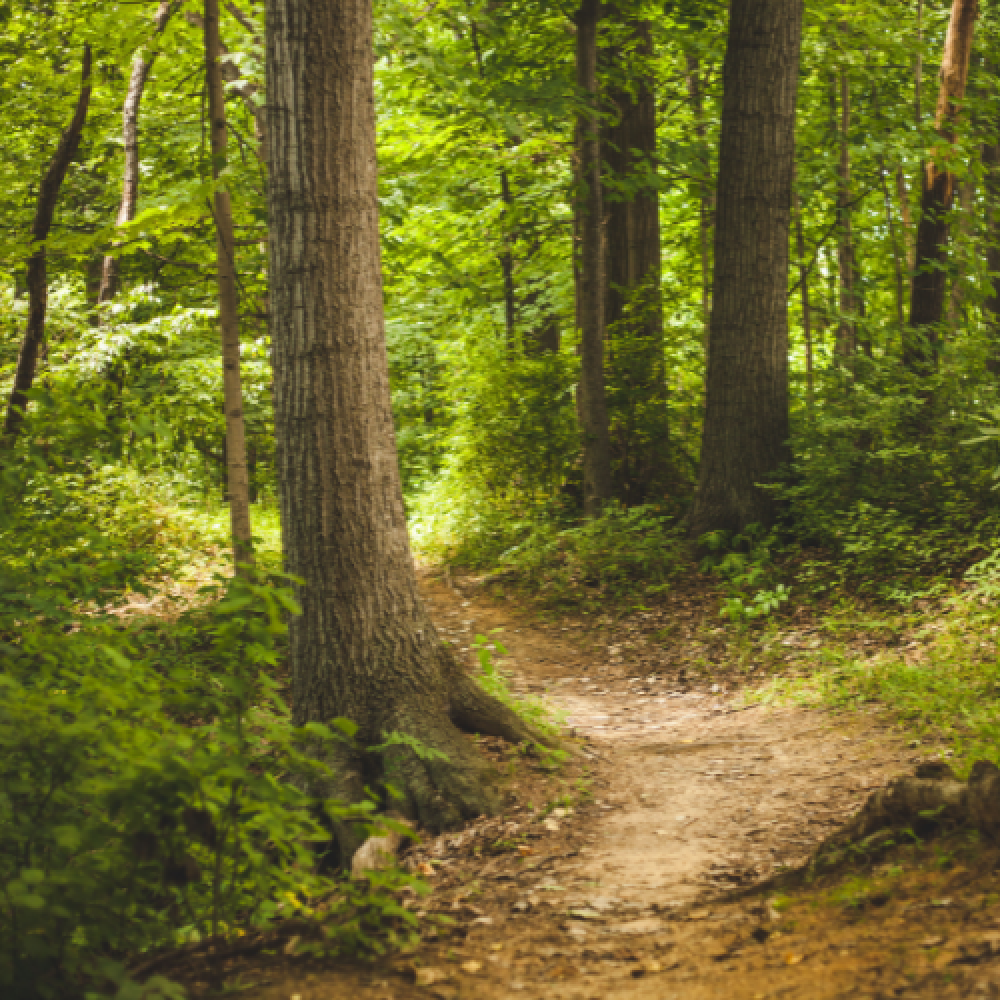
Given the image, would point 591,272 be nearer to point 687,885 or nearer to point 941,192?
point 941,192

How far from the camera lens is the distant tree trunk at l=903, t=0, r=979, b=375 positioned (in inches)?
399

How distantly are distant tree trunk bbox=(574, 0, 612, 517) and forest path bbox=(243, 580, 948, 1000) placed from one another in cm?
422

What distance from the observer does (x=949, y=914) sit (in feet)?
8.82

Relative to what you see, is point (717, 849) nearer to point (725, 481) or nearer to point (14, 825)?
point (14, 825)

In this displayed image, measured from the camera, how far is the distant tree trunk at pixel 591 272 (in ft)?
32.2

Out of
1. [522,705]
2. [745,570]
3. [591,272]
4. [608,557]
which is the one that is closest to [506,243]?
[591,272]

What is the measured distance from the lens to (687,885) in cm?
376

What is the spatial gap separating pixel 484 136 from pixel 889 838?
8898mm

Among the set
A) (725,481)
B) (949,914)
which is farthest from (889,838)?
(725,481)

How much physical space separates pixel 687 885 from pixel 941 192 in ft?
31.7

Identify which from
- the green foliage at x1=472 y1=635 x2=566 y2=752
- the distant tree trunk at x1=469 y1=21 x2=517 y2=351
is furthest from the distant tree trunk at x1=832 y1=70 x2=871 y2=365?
the green foliage at x1=472 y1=635 x2=566 y2=752

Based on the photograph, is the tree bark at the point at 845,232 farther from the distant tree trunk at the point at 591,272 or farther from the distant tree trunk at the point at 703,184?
the distant tree trunk at the point at 591,272

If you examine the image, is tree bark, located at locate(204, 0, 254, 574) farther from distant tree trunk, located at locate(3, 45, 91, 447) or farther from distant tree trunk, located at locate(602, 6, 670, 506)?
distant tree trunk, located at locate(602, 6, 670, 506)

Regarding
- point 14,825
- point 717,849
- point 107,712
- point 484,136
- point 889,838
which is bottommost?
point 717,849
